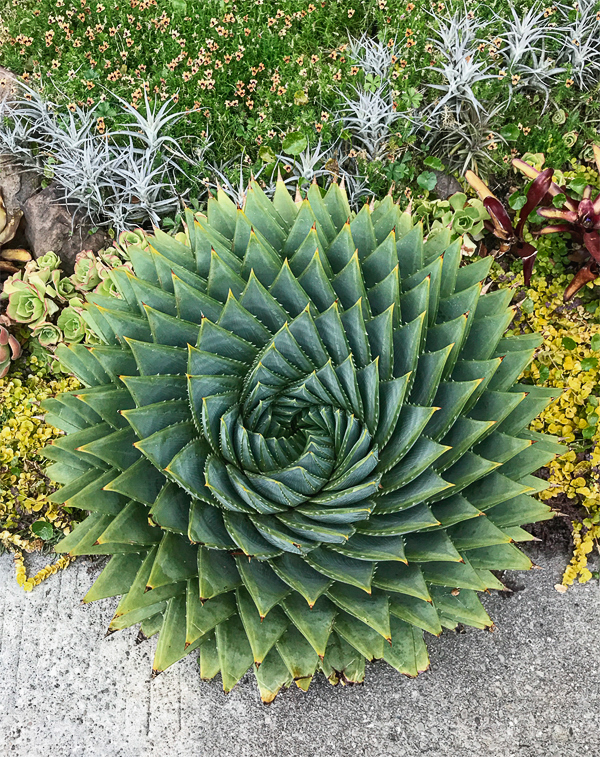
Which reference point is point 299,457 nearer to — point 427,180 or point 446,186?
point 427,180

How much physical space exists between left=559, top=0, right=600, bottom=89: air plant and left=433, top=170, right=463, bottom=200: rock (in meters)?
0.88

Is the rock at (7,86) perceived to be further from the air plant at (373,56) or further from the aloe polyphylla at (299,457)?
the aloe polyphylla at (299,457)

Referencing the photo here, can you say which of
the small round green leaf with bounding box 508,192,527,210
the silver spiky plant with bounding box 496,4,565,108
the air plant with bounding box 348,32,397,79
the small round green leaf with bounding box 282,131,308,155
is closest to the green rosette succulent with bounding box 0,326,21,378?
the small round green leaf with bounding box 282,131,308,155

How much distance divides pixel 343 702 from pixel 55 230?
2820mm

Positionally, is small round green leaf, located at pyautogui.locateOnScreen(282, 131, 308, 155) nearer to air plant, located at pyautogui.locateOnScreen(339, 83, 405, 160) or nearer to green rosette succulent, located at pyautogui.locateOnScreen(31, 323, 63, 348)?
air plant, located at pyautogui.locateOnScreen(339, 83, 405, 160)

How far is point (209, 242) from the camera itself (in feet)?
5.84

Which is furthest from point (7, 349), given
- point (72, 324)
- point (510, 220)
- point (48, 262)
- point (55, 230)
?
point (510, 220)

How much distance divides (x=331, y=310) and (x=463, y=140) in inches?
87.1

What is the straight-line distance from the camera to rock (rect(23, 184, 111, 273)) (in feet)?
10.9

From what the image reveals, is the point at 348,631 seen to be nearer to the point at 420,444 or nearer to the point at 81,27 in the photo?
the point at 420,444

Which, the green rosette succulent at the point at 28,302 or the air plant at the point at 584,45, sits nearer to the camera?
the green rosette succulent at the point at 28,302

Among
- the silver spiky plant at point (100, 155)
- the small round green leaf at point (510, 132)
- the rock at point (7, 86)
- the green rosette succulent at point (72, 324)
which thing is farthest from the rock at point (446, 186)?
the rock at point (7, 86)

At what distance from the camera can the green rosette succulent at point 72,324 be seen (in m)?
3.07

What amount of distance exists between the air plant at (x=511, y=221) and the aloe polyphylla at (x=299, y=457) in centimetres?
133
